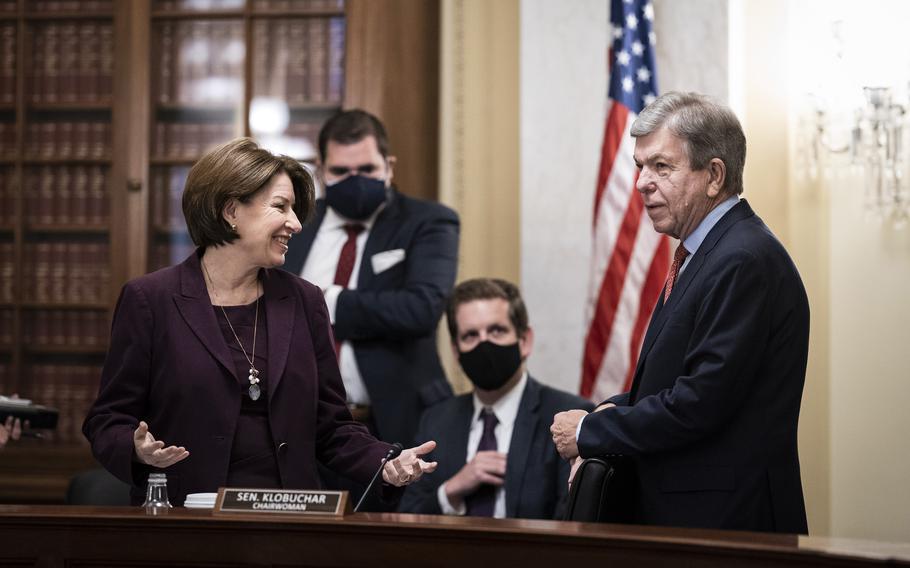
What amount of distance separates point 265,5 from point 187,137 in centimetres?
74

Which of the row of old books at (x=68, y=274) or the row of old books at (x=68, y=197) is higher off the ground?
the row of old books at (x=68, y=197)

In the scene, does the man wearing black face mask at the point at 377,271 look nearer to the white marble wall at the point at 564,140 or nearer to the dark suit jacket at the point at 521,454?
the dark suit jacket at the point at 521,454

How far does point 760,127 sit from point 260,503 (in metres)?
3.47

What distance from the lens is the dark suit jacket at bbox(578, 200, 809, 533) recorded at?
266cm

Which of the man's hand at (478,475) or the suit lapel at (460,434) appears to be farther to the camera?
the suit lapel at (460,434)

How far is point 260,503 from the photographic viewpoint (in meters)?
2.49

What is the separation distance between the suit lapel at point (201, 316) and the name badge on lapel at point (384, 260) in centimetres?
140

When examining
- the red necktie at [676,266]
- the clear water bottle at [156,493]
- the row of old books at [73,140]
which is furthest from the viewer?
the row of old books at [73,140]

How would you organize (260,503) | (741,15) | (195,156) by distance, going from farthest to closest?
(195,156) < (741,15) < (260,503)

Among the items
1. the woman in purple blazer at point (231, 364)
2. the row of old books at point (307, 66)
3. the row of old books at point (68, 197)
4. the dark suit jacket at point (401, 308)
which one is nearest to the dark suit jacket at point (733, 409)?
the woman in purple blazer at point (231, 364)

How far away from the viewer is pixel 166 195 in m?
5.79

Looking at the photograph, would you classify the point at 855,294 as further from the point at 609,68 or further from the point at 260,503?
the point at 260,503

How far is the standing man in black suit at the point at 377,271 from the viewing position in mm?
4184

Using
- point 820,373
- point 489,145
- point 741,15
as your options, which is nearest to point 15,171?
point 489,145
